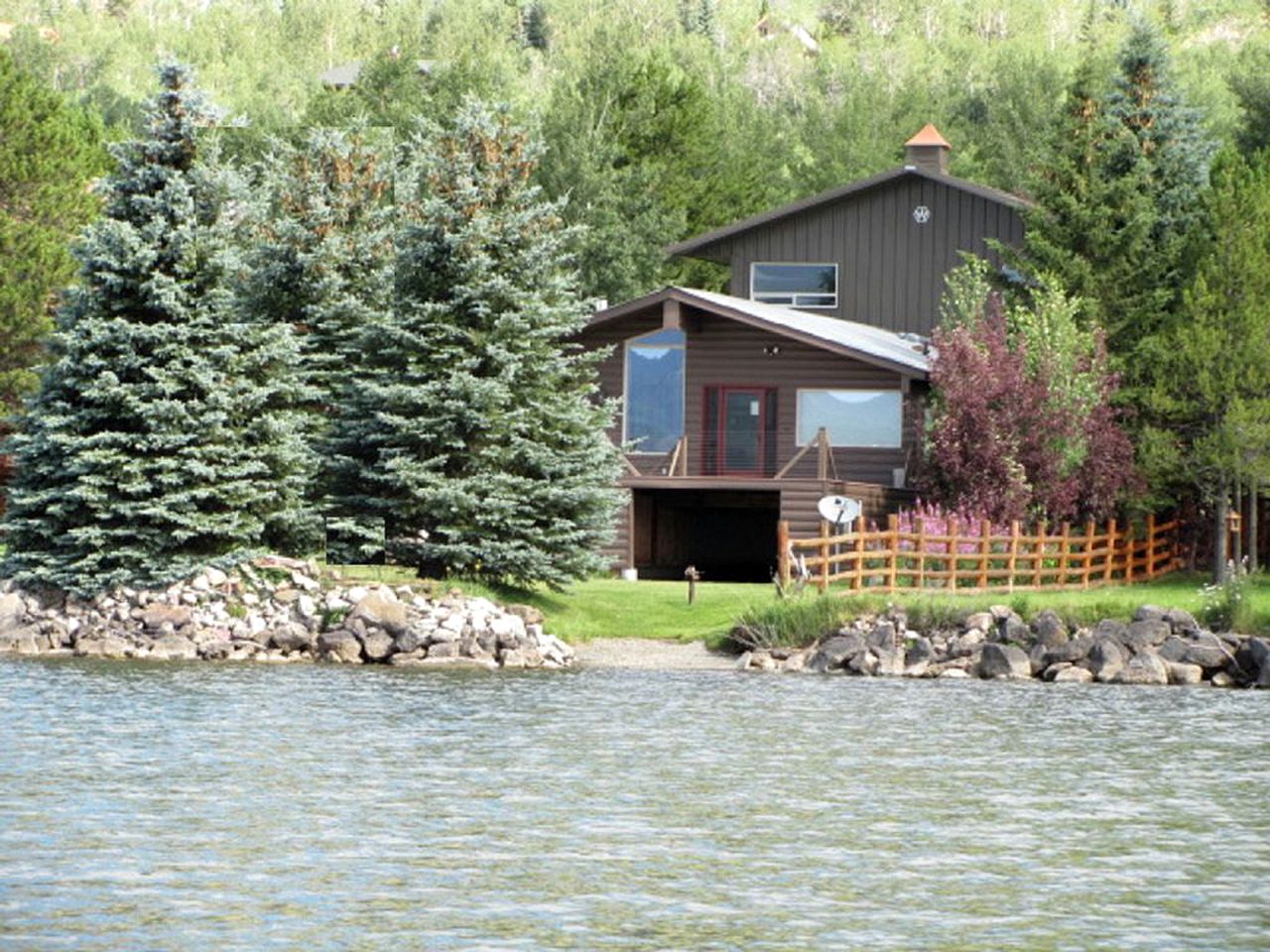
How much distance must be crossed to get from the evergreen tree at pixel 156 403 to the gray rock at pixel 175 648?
1.02 m

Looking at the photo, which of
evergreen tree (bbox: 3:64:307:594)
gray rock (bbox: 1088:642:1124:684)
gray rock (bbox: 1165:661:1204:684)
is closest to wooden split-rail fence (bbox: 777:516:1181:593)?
gray rock (bbox: 1088:642:1124:684)

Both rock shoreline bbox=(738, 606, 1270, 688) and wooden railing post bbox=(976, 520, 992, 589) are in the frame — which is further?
wooden railing post bbox=(976, 520, 992, 589)

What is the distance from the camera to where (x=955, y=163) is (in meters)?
82.1

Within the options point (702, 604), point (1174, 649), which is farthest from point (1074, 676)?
point (702, 604)

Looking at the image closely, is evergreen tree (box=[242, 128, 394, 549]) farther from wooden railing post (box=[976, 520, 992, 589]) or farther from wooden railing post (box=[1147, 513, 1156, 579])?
wooden railing post (box=[1147, 513, 1156, 579])

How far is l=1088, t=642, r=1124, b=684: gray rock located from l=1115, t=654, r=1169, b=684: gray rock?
4.1 inches

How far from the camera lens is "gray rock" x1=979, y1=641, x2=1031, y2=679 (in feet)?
110

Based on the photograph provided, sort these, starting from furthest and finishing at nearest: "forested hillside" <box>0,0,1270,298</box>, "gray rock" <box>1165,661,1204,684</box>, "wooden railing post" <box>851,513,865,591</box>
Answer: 1. "forested hillside" <box>0,0,1270,298</box>
2. "wooden railing post" <box>851,513,865,591</box>
3. "gray rock" <box>1165,661,1204,684</box>

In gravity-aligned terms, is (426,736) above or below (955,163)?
below

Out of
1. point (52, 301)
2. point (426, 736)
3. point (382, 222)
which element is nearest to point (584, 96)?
point (52, 301)

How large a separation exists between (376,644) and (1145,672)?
37.9ft

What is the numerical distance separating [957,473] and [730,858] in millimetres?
25562

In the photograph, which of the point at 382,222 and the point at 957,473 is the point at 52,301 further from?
the point at 957,473

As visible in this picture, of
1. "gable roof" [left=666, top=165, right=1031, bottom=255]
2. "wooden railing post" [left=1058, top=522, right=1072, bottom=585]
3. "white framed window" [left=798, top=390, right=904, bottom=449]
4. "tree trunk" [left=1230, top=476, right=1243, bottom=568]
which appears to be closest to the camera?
"wooden railing post" [left=1058, top=522, right=1072, bottom=585]
